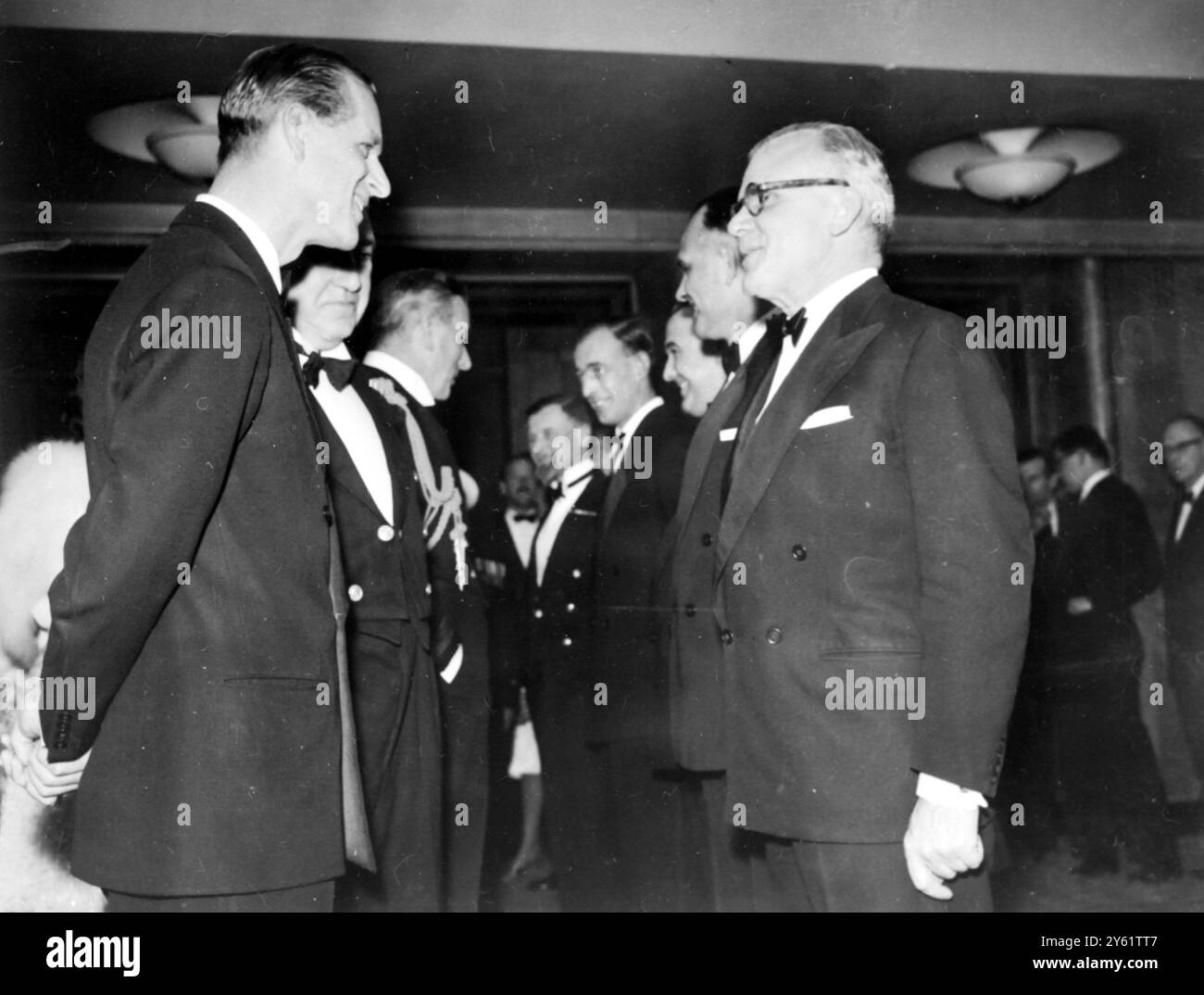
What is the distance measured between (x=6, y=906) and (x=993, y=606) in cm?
178

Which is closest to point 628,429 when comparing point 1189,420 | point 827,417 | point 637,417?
point 637,417

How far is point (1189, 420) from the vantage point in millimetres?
3236

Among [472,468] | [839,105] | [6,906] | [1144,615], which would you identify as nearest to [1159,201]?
[839,105]

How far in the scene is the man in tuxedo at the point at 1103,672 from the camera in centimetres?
273

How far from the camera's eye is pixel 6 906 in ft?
6.94

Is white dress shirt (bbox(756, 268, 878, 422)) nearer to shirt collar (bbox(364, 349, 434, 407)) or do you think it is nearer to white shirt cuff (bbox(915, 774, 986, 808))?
white shirt cuff (bbox(915, 774, 986, 808))

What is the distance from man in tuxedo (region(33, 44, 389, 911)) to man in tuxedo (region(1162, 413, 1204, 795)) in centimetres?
191

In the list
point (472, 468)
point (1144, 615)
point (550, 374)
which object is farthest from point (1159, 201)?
point (472, 468)

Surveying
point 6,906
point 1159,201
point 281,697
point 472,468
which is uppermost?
point 1159,201
